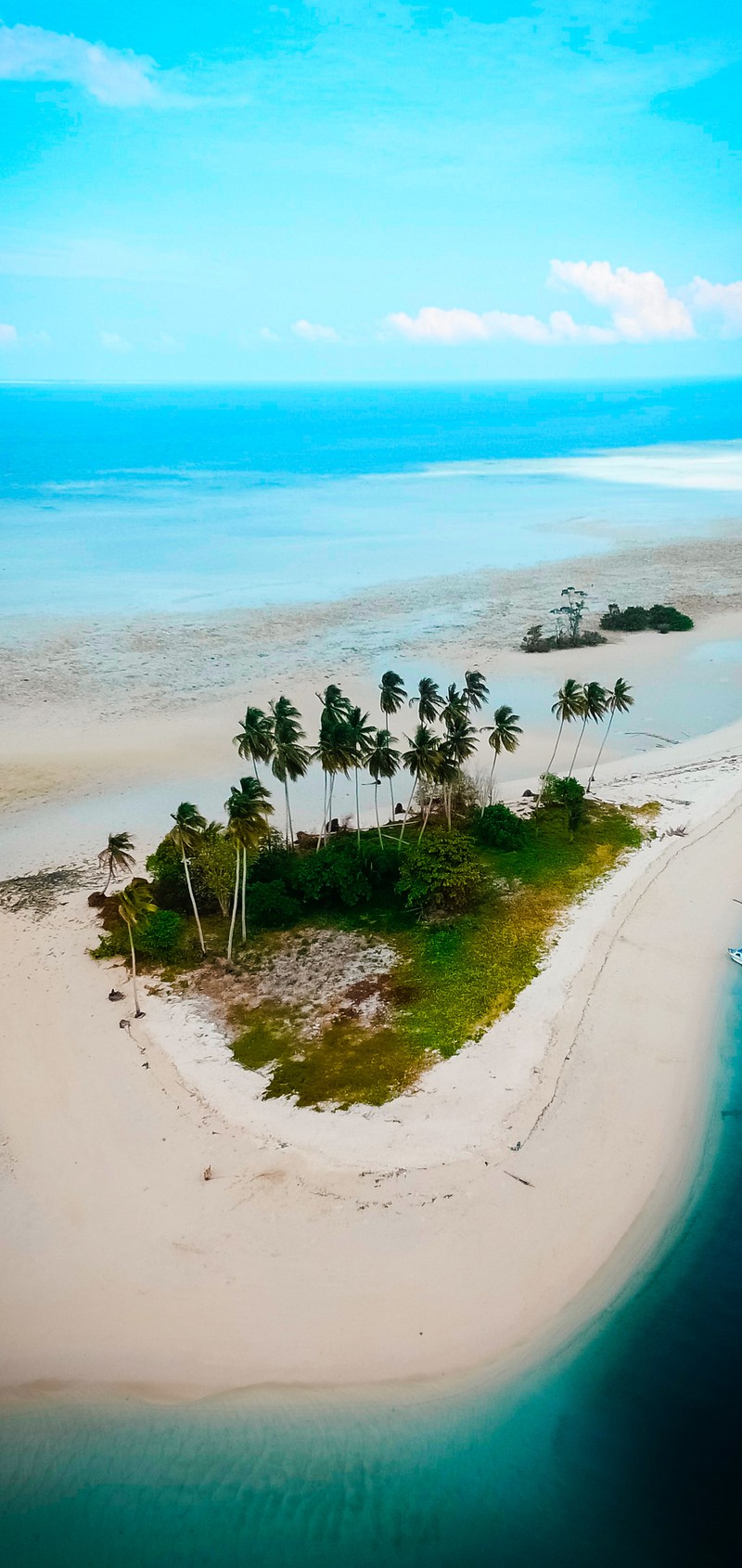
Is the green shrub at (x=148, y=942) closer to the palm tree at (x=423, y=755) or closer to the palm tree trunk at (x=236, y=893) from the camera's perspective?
the palm tree trunk at (x=236, y=893)

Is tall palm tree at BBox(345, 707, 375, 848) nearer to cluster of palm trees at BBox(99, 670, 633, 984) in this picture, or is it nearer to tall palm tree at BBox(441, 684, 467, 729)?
cluster of palm trees at BBox(99, 670, 633, 984)

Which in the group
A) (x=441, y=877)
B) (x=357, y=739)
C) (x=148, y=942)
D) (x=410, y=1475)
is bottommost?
(x=410, y=1475)

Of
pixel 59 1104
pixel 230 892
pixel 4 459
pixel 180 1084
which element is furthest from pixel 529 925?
pixel 4 459

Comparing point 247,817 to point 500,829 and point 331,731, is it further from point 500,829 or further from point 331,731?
point 500,829

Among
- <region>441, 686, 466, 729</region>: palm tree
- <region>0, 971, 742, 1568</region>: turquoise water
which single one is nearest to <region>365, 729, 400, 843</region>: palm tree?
<region>441, 686, 466, 729</region>: palm tree

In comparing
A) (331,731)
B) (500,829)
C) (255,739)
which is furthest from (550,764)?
(255,739)

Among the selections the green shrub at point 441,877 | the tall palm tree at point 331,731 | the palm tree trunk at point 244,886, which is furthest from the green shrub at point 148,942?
the green shrub at point 441,877
